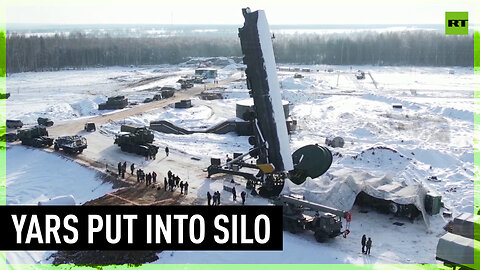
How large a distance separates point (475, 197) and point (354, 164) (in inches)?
304

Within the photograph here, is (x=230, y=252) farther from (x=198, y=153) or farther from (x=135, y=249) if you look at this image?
(x=198, y=153)

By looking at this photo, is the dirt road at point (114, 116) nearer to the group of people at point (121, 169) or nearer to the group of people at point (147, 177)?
the group of people at point (121, 169)

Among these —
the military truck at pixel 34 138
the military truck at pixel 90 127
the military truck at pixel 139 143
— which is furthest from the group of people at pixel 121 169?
the military truck at pixel 90 127

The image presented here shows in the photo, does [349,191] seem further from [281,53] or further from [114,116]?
[281,53]

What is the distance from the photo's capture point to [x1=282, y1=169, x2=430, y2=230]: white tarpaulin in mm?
21875

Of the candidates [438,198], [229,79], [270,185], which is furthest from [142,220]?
[229,79]

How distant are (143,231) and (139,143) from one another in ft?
50.9

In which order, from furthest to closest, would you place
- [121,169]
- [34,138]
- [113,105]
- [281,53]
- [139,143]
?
1. [281,53]
2. [113,105]
3. [34,138]
4. [139,143]
5. [121,169]

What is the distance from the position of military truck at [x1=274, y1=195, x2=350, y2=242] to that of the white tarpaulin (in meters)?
0.98

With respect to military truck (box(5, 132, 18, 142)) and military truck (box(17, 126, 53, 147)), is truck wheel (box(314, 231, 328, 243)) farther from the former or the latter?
military truck (box(5, 132, 18, 142))

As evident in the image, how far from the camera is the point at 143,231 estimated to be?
1755cm

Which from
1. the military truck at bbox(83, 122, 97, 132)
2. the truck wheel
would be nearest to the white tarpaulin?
the truck wheel

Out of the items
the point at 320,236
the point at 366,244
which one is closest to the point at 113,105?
the point at 320,236

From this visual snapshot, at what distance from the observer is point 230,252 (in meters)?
18.5
